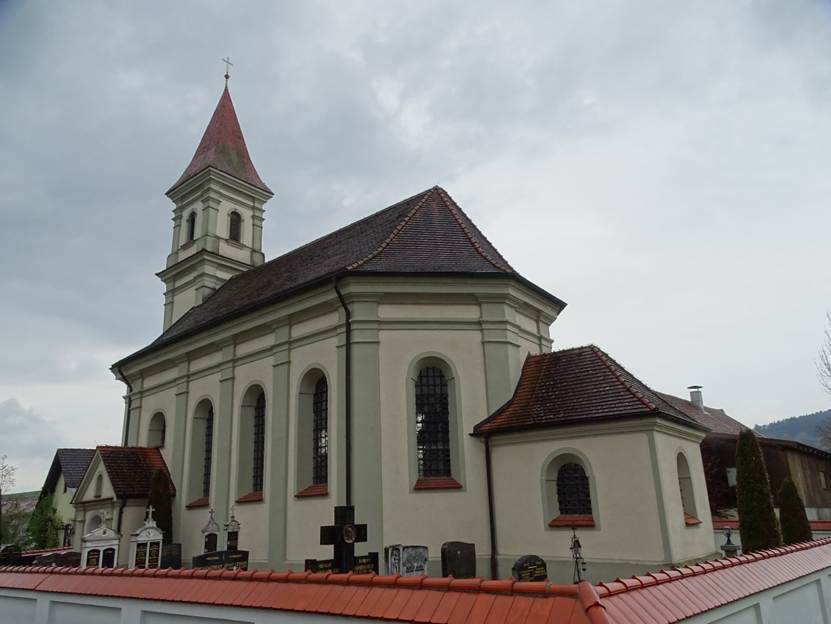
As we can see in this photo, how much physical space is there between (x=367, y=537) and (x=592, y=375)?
6.28 meters

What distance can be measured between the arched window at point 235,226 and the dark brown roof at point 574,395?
1708cm

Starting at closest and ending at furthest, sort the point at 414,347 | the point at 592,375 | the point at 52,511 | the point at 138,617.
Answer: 1. the point at 138,617
2. the point at 592,375
3. the point at 414,347
4. the point at 52,511

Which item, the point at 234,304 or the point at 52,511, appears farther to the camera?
the point at 52,511

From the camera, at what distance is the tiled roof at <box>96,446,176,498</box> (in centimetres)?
2022

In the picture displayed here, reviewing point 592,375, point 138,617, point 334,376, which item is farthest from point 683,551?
point 138,617

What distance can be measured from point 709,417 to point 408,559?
77.7 feet

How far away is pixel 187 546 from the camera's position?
19078 millimetres

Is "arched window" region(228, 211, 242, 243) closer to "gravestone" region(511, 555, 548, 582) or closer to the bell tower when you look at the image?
the bell tower

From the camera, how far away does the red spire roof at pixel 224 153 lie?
28.6 metres

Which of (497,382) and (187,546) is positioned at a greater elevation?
(497,382)

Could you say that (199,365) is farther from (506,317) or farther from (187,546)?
(506,317)

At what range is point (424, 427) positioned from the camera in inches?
608

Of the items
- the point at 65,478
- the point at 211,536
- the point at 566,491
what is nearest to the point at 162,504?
the point at 211,536

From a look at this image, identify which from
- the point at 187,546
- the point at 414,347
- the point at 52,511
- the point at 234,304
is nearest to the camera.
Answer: the point at 414,347
